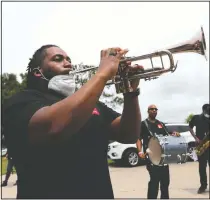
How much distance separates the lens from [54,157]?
5.73 feet

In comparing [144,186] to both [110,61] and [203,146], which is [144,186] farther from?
[110,61]

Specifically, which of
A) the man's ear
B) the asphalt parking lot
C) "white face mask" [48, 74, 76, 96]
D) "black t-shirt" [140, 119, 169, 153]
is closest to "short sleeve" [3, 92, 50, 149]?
"white face mask" [48, 74, 76, 96]

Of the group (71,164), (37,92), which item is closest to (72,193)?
(71,164)

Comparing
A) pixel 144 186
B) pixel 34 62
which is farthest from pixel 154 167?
pixel 34 62

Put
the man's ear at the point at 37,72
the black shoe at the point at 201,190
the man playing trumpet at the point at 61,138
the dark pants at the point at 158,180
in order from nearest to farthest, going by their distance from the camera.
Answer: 1. the man playing trumpet at the point at 61,138
2. the man's ear at the point at 37,72
3. the dark pants at the point at 158,180
4. the black shoe at the point at 201,190

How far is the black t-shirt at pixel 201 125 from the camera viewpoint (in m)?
7.14

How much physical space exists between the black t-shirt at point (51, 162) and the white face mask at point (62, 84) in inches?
4.1

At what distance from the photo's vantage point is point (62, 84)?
1969mm

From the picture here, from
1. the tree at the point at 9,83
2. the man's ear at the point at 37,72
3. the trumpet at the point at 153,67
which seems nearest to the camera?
the man's ear at the point at 37,72

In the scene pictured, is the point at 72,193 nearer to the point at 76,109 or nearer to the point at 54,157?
the point at 54,157

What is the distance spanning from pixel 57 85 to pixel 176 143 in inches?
133

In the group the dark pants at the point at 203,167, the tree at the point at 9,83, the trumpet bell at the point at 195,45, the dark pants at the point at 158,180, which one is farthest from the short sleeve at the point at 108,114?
the tree at the point at 9,83

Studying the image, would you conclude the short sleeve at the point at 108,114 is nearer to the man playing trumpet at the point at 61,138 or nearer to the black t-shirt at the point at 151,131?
the man playing trumpet at the point at 61,138

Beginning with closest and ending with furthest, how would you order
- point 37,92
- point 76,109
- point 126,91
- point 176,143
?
1. point 76,109
2. point 37,92
3. point 126,91
4. point 176,143
